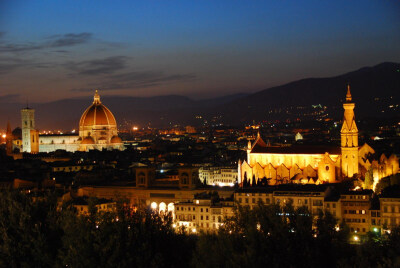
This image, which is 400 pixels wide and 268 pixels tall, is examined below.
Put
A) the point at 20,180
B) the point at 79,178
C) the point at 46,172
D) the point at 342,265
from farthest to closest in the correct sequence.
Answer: the point at 46,172
the point at 79,178
the point at 20,180
the point at 342,265

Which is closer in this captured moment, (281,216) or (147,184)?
(281,216)

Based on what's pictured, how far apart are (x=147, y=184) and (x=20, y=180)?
1106 cm

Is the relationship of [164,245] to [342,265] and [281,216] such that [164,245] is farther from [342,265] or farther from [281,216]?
[342,265]

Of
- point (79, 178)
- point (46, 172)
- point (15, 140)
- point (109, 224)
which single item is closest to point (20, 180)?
point (79, 178)

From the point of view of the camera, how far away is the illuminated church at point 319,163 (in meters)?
48.9

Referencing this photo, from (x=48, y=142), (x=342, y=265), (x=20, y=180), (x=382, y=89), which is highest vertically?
(x=382, y=89)

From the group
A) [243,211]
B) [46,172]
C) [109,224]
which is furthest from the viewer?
[46,172]

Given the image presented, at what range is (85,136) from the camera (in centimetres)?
9775

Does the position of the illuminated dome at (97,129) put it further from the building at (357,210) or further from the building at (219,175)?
the building at (357,210)

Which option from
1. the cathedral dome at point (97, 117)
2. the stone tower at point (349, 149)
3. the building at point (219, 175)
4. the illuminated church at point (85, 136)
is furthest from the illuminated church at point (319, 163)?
the cathedral dome at point (97, 117)

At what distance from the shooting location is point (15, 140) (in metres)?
110

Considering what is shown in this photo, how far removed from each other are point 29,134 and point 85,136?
10229 mm

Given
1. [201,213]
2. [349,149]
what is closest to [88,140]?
[349,149]

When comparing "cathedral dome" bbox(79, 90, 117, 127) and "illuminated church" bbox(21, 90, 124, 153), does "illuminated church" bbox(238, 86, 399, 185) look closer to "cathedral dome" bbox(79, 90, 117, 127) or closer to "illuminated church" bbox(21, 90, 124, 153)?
"illuminated church" bbox(21, 90, 124, 153)
